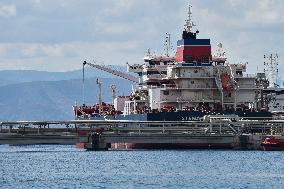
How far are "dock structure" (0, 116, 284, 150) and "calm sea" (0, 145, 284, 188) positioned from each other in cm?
473

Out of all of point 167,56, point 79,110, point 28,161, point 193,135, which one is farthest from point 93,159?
point 79,110

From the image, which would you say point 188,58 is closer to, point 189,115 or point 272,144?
point 189,115

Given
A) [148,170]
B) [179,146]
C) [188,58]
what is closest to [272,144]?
[179,146]

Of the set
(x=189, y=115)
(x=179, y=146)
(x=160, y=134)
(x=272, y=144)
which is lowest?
(x=179, y=146)

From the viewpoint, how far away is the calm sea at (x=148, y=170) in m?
85.3

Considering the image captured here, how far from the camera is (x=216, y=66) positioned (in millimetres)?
146875

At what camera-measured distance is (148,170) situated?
97250mm

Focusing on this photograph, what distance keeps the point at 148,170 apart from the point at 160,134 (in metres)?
34.7

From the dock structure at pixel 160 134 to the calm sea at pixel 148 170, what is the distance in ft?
15.5

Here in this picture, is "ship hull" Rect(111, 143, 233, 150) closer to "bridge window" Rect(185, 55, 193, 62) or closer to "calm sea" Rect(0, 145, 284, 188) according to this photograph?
"calm sea" Rect(0, 145, 284, 188)

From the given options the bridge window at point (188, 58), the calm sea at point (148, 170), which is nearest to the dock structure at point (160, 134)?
the calm sea at point (148, 170)

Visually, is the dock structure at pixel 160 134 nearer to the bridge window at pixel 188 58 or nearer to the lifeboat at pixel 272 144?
the lifeboat at pixel 272 144

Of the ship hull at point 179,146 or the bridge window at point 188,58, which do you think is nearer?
the ship hull at point 179,146

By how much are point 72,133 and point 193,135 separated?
1345 centimetres
